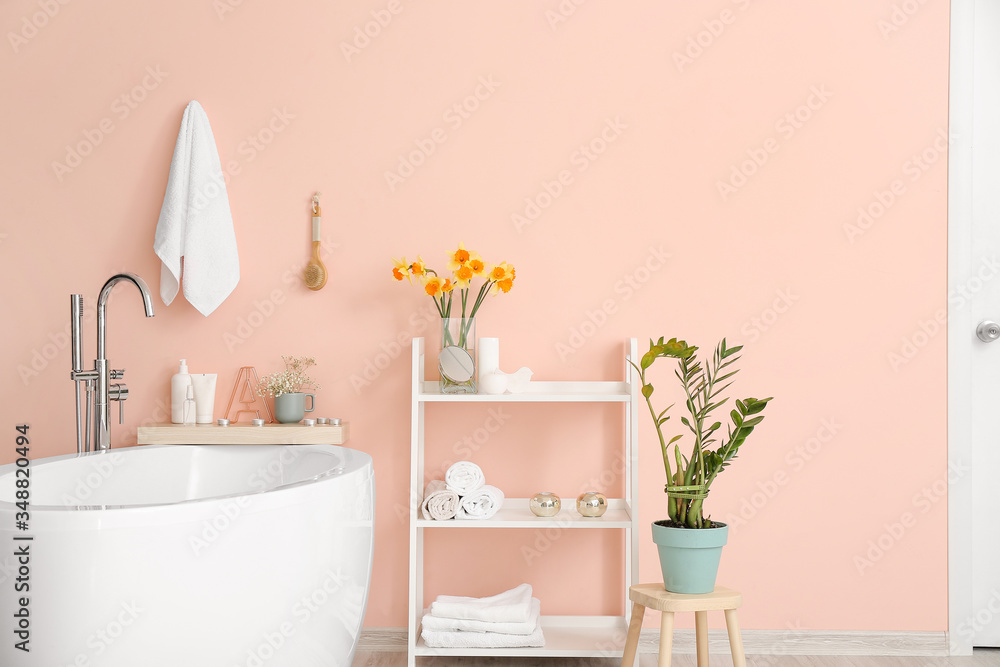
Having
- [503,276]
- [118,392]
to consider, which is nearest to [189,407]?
[118,392]

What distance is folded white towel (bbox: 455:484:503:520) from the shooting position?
200 cm

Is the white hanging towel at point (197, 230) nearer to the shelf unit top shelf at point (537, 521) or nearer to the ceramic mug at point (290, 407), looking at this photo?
the ceramic mug at point (290, 407)

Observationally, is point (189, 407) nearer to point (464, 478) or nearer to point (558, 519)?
point (464, 478)

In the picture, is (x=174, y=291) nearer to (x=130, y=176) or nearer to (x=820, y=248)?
(x=130, y=176)

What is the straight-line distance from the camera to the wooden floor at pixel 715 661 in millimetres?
2107

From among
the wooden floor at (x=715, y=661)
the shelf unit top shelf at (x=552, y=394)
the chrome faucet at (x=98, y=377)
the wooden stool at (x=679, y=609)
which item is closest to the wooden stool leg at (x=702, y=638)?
the wooden stool at (x=679, y=609)

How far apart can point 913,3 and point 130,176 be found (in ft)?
7.74

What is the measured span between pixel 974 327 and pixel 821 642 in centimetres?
101

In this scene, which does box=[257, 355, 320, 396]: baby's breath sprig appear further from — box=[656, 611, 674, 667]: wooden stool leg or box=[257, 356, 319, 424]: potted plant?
box=[656, 611, 674, 667]: wooden stool leg

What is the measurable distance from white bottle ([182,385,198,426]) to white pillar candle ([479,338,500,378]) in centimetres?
84

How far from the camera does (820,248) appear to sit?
2.22 meters

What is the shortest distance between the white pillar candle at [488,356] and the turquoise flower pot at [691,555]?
24.3 inches

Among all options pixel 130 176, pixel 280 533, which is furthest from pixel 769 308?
pixel 130 176

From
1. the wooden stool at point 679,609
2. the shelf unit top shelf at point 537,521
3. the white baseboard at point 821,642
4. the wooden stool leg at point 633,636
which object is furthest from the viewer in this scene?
the white baseboard at point 821,642
